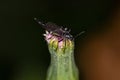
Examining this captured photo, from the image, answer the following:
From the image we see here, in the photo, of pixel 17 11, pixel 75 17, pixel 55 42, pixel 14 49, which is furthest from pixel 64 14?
pixel 55 42

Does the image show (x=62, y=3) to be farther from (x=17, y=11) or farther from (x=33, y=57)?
(x=33, y=57)

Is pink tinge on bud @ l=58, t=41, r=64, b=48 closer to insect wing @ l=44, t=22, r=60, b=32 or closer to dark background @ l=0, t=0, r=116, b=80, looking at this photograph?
insect wing @ l=44, t=22, r=60, b=32

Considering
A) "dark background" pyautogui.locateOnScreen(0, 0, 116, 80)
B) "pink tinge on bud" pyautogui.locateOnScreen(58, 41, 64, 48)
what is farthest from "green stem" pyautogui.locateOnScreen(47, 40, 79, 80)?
"dark background" pyautogui.locateOnScreen(0, 0, 116, 80)

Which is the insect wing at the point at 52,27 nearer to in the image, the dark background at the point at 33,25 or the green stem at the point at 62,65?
the green stem at the point at 62,65

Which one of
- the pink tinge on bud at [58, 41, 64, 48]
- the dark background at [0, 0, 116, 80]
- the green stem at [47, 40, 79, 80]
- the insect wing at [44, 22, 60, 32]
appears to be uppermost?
the dark background at [0, 0, 116, 80]

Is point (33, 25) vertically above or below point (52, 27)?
above

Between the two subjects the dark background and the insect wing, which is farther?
the dark background

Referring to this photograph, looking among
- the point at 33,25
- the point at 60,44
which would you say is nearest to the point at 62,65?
the point at 60,44

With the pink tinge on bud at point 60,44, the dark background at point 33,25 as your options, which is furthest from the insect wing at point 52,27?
the dark background at point 33,25

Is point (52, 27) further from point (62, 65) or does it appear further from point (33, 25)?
point (33, 25)
